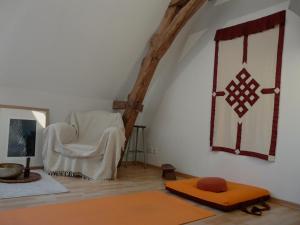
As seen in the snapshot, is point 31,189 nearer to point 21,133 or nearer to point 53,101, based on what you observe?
point 21,133

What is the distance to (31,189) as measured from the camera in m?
2.72

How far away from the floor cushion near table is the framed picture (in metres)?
2.08

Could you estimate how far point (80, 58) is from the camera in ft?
12.8

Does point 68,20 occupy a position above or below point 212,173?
above

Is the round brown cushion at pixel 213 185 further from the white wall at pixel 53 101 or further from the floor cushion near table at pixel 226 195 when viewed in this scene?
the white wall at pixel 53 101

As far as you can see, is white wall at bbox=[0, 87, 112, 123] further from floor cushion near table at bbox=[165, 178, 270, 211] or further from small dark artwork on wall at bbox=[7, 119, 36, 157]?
floor cushion near table at bbox=[165, 178, 270, 211]

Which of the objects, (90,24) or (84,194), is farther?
(90,24)

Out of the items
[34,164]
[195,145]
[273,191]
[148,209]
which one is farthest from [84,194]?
[273,191]

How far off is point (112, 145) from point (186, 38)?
2110 mm

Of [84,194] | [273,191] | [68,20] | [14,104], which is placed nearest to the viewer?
[84,194]

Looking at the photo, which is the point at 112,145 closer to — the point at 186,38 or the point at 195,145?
the point at 195,145

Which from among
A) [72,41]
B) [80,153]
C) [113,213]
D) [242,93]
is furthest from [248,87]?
[72,41]

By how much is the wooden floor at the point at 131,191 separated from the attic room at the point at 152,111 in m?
0.02

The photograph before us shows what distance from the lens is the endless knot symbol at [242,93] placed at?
10.5 ft
